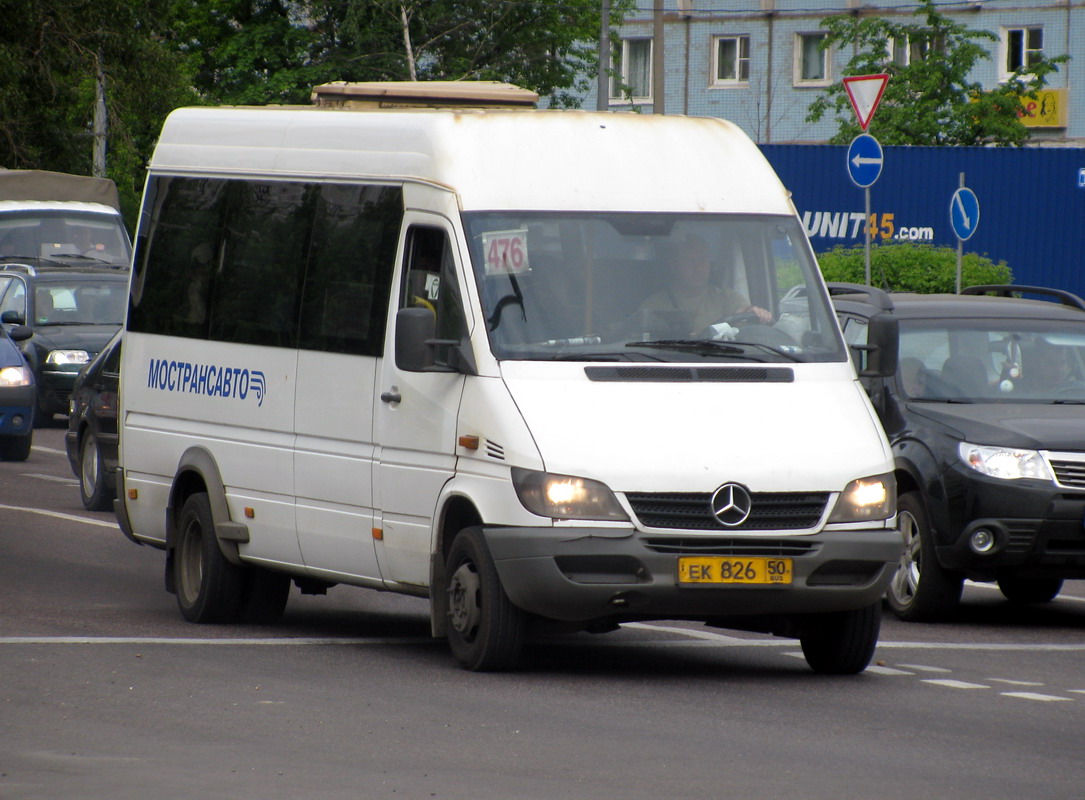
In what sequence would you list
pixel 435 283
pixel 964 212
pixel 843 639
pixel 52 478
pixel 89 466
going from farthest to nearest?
pixel 964 212 → pixel 52 478 → pixel 89 466 → pixel 435 283 → pixel 843 639

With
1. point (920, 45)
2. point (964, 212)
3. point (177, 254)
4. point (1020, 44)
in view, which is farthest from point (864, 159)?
point (1020, 44)

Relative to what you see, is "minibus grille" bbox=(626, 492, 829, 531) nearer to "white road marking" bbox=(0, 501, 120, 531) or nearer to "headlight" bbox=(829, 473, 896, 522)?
"headlight" bbox=(829, 473, 896, 522)

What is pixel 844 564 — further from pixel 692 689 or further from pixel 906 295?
pixel 906 295

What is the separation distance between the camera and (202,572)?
1149cm

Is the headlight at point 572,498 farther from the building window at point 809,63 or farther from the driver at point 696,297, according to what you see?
the building window at point 809,63

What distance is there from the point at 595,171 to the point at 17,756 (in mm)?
4009

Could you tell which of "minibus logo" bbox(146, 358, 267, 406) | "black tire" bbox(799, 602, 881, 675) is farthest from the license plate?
"minibus logo" bbox(146, 358, 267, 406)

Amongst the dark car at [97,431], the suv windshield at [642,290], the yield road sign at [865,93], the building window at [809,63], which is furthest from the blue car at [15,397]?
the building window at [809,63]

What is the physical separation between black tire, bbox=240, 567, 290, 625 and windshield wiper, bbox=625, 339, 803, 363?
286cm

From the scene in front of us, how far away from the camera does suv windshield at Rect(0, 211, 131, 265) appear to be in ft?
110

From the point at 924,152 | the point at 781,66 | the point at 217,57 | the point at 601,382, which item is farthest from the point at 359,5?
the point at 601,382

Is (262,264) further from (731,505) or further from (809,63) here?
(809,63)

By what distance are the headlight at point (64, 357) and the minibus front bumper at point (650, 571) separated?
58.0 ft

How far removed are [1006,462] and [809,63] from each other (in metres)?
51.8
